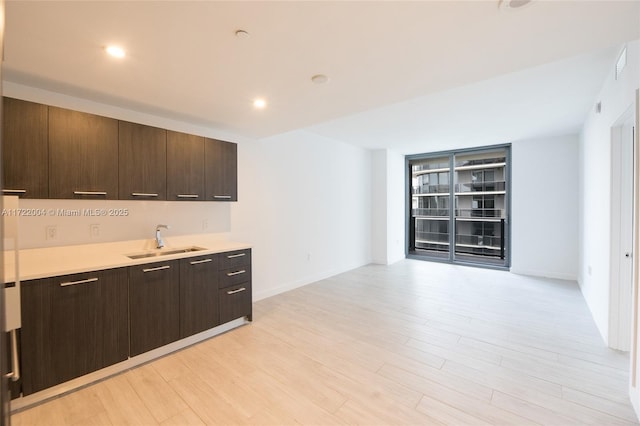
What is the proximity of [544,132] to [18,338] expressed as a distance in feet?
22.9

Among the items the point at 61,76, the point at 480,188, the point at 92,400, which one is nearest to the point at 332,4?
the point at 61,76

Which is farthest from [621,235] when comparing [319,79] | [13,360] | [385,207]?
[13,360]

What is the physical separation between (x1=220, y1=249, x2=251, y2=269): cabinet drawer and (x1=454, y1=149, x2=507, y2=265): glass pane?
519 cm

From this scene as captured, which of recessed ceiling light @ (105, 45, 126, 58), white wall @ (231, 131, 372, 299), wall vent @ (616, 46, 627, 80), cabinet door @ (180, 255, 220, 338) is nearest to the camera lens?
recessed ceiling light @ (105, 45, 126, 58)

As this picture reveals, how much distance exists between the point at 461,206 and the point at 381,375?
5.37 m

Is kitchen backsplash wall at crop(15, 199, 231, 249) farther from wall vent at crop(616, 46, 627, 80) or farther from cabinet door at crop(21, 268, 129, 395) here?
wall vent at crop(616, 46, 627, 80)

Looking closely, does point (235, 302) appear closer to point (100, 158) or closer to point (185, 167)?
point (185, 167)

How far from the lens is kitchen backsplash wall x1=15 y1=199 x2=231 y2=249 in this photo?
7.71 feet

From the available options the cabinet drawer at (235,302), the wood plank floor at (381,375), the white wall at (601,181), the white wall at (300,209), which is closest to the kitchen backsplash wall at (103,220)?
the white wall at (300,209)

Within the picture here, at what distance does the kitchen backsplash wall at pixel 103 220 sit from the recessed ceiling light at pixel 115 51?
4.80 ft

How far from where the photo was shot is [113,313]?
7.39 feet

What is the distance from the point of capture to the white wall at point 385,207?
6332 mm

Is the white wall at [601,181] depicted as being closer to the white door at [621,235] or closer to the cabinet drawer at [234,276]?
the white door at [621,235]

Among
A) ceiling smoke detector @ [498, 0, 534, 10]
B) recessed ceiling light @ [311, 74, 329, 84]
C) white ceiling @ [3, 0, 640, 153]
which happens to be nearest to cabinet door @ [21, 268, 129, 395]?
white ceiling @ [3, 0, 640, 153]
